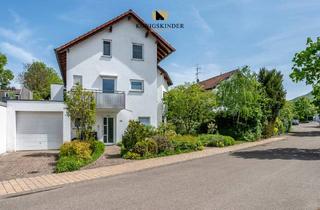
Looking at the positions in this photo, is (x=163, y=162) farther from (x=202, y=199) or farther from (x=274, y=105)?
(x=274, y=105)

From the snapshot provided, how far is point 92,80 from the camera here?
2200 centimetres

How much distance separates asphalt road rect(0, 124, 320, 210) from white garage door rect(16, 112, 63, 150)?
11284 mm

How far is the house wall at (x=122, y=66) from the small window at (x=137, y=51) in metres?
0.27

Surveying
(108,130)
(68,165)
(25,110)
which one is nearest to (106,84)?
(108,130)

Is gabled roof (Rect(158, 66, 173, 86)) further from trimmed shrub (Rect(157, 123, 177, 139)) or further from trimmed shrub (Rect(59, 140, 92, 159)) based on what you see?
trimmed shrub (Rect(59, 140, 92, 159))

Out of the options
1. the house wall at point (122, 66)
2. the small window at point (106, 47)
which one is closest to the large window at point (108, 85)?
the house wall at point (122, 66)

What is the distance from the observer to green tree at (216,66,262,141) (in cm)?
2402

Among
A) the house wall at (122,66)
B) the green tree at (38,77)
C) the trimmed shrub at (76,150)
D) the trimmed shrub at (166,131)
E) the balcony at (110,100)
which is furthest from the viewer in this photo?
the green tree at (38,77)

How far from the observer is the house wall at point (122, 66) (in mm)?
21859

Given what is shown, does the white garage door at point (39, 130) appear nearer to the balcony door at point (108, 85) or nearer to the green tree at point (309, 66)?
the balcony door at point (108, 85)

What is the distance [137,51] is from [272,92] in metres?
14.0

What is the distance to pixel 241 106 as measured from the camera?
24000 millimetres

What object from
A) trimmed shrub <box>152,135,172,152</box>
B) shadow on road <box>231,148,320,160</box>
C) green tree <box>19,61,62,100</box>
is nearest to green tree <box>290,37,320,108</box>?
shadow on road <box>231,148,320,160</box>

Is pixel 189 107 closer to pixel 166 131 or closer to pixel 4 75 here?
pixel 166 131
